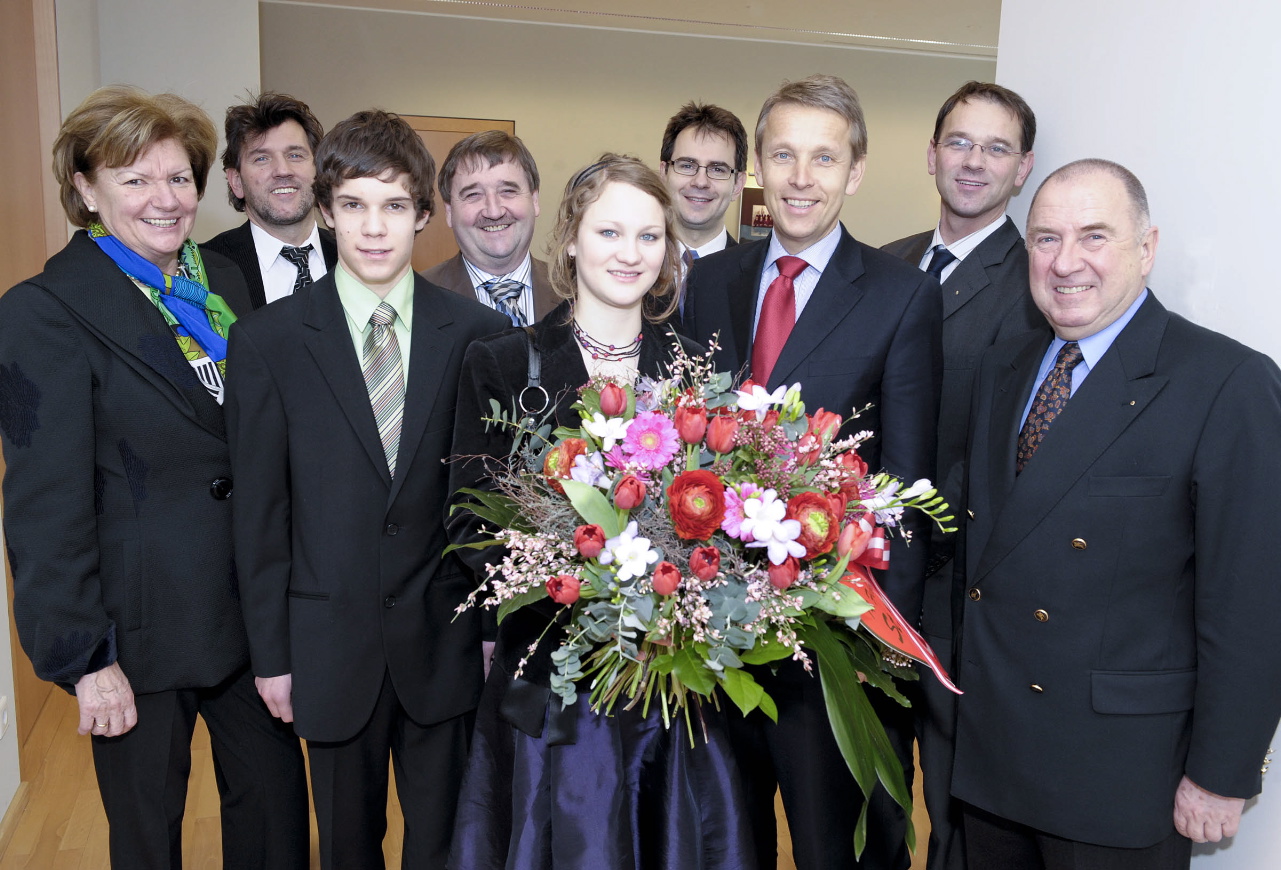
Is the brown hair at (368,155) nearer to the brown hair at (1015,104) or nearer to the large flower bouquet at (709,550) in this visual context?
the large flower bouquet at (709,550)

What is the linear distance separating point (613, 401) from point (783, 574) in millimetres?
412

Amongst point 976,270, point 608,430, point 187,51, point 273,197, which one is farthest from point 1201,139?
point 187,51

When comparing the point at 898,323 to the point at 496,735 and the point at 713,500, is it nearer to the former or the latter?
the point at 713,500

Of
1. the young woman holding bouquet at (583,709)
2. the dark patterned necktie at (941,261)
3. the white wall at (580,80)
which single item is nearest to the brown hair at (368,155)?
the young woman holding bouquet at (583,709)

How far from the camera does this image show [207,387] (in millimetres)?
2264

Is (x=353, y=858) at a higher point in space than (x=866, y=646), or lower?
lower

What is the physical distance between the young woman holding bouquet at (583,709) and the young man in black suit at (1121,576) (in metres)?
0.66

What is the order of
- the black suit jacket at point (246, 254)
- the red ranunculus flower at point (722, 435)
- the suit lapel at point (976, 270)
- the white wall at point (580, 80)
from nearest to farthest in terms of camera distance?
1. the red ranunculus flower at point (722, 435)
2. the suit lapel at point (976, 270)
3. the black suit jacket at point (246, 254)
4. the white wall at point (580, 80)

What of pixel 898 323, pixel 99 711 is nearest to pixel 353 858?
pixel 99 711

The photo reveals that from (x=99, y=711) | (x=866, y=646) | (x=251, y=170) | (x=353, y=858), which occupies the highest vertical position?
(x=251, y=170)

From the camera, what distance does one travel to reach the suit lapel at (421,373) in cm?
218

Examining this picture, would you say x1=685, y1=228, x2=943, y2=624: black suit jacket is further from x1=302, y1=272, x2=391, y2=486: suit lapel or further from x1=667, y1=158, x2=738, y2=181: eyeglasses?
x1=667, y1=158, x2=738, y2=181: eyeglasses

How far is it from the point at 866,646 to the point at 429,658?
101 centimetres

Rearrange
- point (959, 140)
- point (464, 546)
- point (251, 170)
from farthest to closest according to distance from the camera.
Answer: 1. point (251, 170)
2. point (959, 140)
3. point (464, 546)
